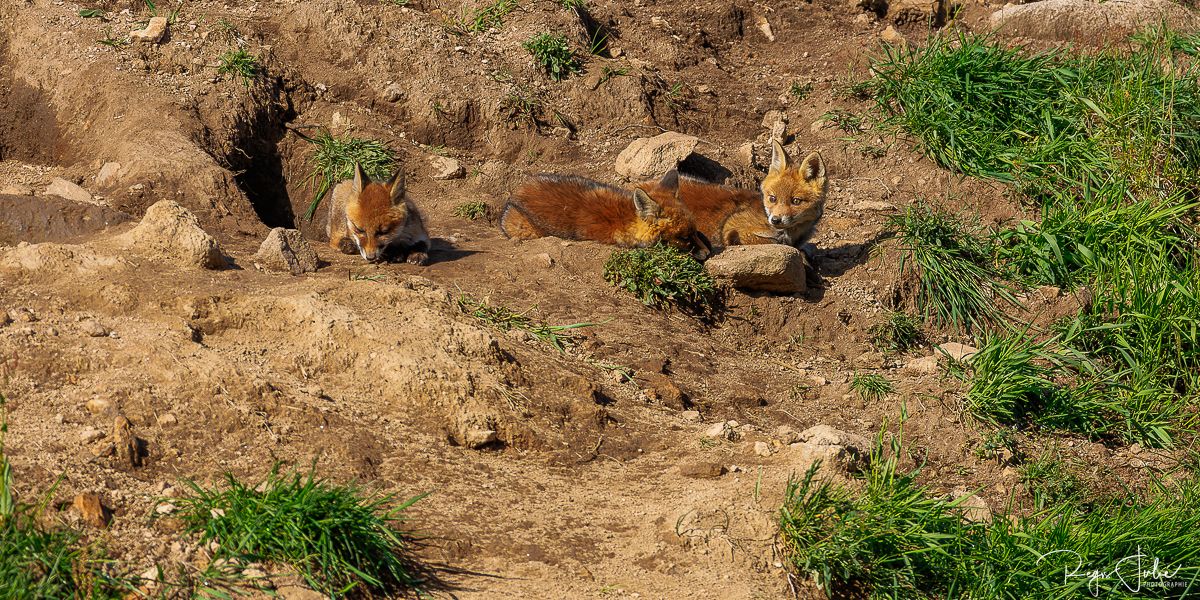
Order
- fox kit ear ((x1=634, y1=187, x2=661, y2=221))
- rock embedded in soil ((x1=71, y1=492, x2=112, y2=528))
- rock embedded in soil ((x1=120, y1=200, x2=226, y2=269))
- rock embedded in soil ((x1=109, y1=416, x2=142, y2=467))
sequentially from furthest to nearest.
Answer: fox kit ear ((x1=634, y1=187, x2=661, y2=221)) → rock embedded in soil ((x1=120, y1=200, x2=226, y2=269)) → rock embedded in soil ((x1=109, y1=416, x2=142, y2=467)) → rock embedded in soil ((x1=71, y1=492, x2=112, y2=528))

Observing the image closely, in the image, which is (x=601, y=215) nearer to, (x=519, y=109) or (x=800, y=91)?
(x=519, y=109)

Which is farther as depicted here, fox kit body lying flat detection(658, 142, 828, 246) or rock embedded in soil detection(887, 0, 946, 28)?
rock embedded in soil detection(887, 0, 946, 28)

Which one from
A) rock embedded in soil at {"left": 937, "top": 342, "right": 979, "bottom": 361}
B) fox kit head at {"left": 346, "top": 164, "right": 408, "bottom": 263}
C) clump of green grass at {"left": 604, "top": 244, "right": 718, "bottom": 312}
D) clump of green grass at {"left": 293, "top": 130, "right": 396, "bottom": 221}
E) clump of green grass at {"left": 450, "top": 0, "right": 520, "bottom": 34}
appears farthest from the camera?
clump of green grass at {"left": 450, "top": 0, "right": 520, "bottom": 34}

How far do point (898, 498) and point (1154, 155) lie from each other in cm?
522

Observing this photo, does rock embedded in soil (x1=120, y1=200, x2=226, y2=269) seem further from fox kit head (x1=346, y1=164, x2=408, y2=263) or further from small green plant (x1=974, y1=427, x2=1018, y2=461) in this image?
small green plant (x1=974, y1=427, x2=1018, y2=461)

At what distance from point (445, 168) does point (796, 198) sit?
9.20 ft

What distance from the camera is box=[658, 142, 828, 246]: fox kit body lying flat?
7566 mm

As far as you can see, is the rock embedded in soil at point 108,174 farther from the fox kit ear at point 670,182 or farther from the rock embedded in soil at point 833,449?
the rock embedded in soil at point 833,449

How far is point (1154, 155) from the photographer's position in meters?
8.01

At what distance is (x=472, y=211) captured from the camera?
7.88m

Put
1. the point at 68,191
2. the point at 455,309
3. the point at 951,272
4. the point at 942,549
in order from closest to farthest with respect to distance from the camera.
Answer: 1. the point at 942,549
2. the point at 455,309
3. the point at 68,191
4. the point at 951,272

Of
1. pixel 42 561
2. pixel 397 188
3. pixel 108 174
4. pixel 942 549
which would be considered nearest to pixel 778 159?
pixel 397 188

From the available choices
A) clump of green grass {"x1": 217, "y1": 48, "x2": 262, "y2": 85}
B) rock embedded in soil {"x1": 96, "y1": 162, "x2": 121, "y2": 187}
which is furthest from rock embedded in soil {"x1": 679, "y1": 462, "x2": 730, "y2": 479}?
clump of green grass {"x1": 217, "y1": 48, "x2": 262, "y2": 85}

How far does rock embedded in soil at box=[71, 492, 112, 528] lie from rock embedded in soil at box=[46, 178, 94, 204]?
12.2 ft
